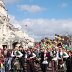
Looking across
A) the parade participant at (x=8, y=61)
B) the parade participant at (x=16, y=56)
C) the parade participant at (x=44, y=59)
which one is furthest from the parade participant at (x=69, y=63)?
the parade participant at (x=8, y=61)

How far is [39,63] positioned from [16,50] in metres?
2.43

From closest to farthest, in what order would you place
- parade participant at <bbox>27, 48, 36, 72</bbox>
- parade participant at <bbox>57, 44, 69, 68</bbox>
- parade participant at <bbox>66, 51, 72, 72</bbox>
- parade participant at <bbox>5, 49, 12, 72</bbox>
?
parade participant at <bbox>5, 49, 12, 72</bbox> → parade participant at <bbox>57, 44, 69, 68</bbox> → parade participant at <bbox>66, 51, 72, 72</bbox> → parade participant at <bbox>27, 48, 36, 72</bbox>

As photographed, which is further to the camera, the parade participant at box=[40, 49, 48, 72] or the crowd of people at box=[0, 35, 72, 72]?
the parade participant at box=[40, 49, 48, 72]

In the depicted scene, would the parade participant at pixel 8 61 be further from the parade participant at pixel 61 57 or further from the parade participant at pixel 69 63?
the parade participant at pixel 69 63

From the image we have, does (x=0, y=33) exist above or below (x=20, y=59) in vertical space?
above

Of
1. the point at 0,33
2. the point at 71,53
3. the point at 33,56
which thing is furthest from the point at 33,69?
the point at 0,33

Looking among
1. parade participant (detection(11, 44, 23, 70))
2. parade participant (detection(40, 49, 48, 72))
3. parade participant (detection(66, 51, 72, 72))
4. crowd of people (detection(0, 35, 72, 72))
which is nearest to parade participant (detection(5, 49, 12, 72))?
crowd of people (detection(0, 35, 72, 72))

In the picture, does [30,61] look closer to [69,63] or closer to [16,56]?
[16,56]

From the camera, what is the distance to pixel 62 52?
21562 mm

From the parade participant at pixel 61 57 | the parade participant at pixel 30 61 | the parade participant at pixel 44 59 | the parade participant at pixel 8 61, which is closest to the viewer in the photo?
the parade participant at pixel 8 61

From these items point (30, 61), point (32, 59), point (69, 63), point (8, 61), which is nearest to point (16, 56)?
point (8, 61)

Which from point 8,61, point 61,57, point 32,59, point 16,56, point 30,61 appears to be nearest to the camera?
point 8,61

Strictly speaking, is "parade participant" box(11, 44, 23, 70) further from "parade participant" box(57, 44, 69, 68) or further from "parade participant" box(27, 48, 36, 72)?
"parade participant" box(57, 44, 69, 68)

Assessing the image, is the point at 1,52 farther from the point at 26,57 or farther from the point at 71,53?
the point at 71,53
